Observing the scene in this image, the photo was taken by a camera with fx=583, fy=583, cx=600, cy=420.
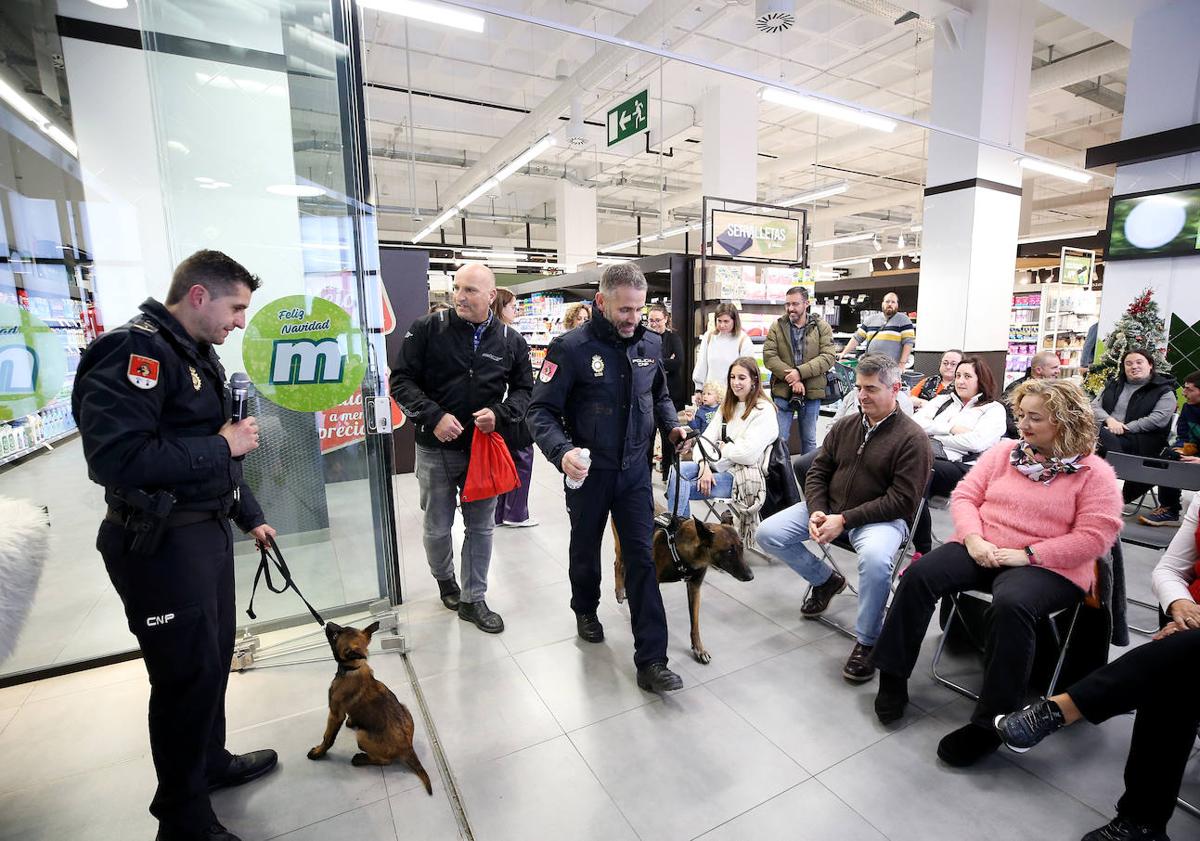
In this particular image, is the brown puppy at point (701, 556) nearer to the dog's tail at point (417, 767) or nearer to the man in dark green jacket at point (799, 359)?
the dog's tail at point (417, 767)

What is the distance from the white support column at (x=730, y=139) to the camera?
867 centimetres

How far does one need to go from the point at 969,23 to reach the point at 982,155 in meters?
1.51

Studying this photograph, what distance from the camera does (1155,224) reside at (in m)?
6.41

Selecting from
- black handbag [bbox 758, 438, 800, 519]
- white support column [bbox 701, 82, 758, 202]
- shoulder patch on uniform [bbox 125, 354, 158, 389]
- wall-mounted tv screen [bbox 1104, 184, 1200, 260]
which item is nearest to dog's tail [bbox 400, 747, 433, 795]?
shoulder patch on uniform [bbox 125, 354, 158, 389]

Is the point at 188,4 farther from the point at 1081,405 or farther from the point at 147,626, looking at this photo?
the point at 1081,405

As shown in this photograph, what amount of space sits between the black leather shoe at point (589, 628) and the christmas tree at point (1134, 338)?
5585 millimetres

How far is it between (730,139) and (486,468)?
7.90m

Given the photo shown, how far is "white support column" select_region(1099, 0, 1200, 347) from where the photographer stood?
606 cm

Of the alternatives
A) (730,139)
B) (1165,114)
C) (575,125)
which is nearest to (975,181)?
(1165,114)

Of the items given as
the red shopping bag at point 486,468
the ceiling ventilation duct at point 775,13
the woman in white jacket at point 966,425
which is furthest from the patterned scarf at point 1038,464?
the ceiling ventilation duct at point 775,13

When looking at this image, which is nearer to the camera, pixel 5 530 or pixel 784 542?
pixel 5 530

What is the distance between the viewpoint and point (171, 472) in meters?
1.40

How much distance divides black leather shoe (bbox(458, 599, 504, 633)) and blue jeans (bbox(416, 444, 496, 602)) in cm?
3

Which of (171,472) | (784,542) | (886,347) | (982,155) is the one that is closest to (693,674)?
(784,542)
